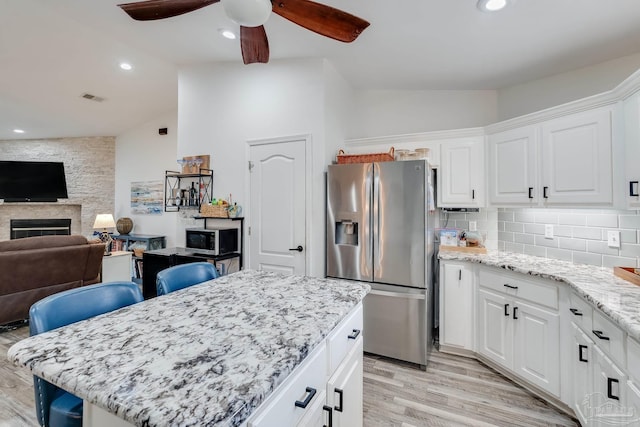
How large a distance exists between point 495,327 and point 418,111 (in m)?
2.38

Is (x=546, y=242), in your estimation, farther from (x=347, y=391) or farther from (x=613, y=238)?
(x=347, y=391)

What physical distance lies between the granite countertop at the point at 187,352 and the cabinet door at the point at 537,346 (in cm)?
153

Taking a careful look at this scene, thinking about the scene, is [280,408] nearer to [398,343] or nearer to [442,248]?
[398,343]

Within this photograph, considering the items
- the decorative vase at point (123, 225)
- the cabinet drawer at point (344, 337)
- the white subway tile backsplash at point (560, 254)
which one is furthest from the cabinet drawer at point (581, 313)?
the decorative vase at point (123, 225)

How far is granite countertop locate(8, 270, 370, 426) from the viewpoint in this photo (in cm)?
64

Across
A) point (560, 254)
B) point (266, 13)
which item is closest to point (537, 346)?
point (560, 254)

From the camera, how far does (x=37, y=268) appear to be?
3.11 metres

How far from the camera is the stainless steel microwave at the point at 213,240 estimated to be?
3023mm

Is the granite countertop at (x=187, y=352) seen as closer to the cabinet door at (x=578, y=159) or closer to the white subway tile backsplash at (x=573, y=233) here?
the cabinet door at (x=578, y=159)

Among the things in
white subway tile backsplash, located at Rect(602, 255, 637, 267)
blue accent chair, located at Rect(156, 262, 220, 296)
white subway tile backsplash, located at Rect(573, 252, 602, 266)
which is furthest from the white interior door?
white subway tile backsplash, located at Rect(602, 255, 637, 267)

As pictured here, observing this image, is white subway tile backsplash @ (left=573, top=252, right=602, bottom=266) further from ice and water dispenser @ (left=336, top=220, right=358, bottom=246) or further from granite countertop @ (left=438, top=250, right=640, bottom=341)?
ice and water dispenser @ (left=336, top=220, right=358, bottom=246)

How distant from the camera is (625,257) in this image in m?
2.03

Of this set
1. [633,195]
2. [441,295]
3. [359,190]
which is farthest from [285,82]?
[633,195]

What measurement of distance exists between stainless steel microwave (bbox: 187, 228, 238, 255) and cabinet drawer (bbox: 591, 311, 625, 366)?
9.60 feet
